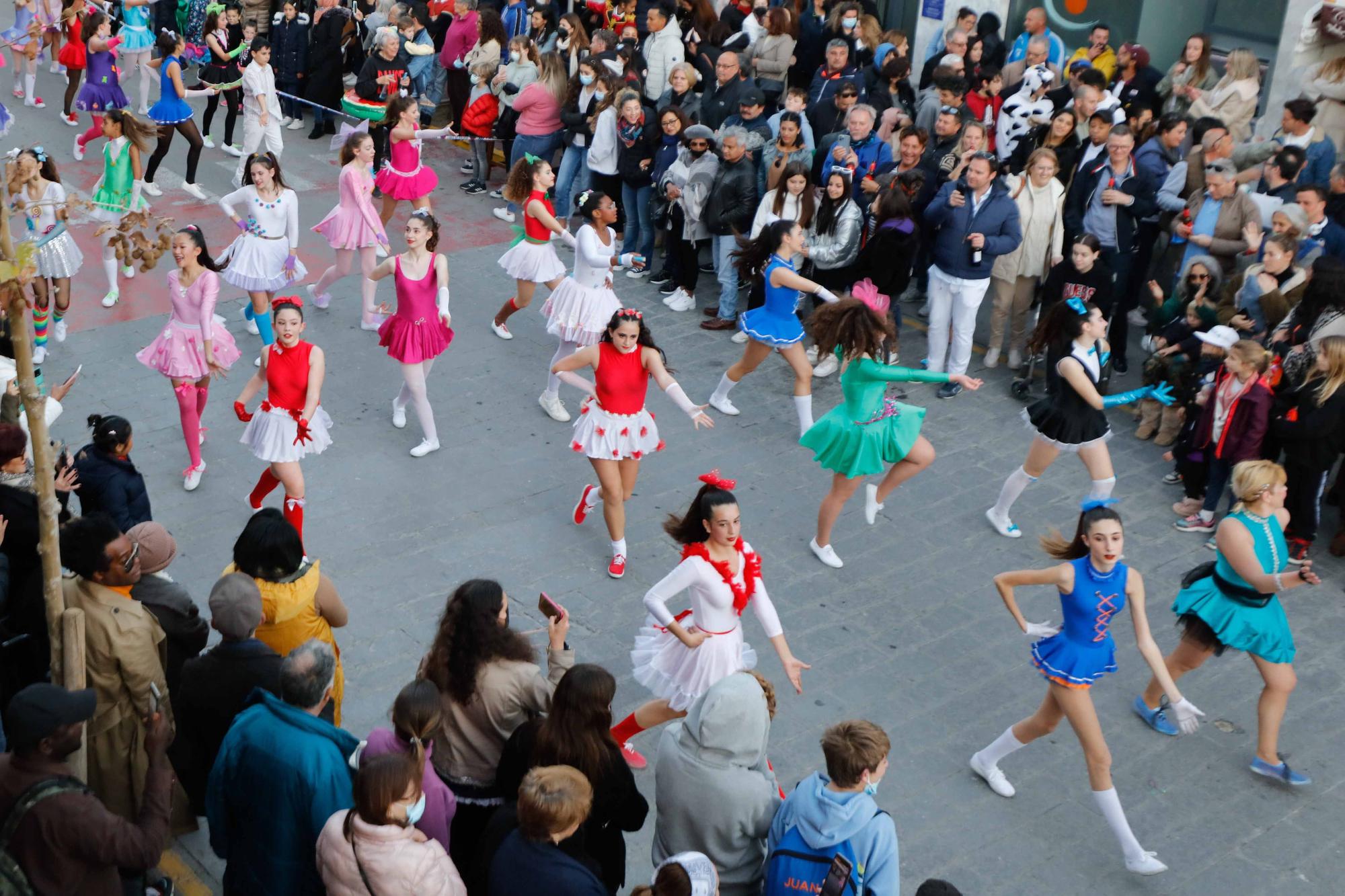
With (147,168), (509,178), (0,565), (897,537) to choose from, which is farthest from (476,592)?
(147,168)

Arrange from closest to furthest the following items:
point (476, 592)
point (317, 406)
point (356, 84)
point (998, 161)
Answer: point (476, 592) < point (317, 406) < point (998, 161) < point (356, 84)

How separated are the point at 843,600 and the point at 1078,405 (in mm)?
2011

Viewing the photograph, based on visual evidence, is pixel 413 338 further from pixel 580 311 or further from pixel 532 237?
pixel 532 237

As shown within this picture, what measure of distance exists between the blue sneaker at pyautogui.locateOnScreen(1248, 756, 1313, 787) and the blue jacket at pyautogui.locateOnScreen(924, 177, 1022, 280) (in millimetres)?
4994

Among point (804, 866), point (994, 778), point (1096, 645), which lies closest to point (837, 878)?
point (804, 866)

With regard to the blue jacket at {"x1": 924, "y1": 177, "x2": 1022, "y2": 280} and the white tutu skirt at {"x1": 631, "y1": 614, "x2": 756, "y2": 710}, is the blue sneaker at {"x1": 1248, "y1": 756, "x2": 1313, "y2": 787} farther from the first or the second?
the blue jacket at {"x1": 924, "y1": 177, "x2": 1022, "y2": 280}

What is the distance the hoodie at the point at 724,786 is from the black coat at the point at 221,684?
1670 millimetres

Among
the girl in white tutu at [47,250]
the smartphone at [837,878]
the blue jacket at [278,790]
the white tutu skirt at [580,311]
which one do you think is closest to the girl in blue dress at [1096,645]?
the smartphone at [837,878]

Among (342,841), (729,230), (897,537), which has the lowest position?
(897,537)

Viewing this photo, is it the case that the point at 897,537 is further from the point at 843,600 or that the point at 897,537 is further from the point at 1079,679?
the point at 1079,679

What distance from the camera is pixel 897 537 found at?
9516mm

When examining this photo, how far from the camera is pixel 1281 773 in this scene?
729cm

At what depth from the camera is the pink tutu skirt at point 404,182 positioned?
13484 millimetres

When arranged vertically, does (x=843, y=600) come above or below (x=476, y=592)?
below
